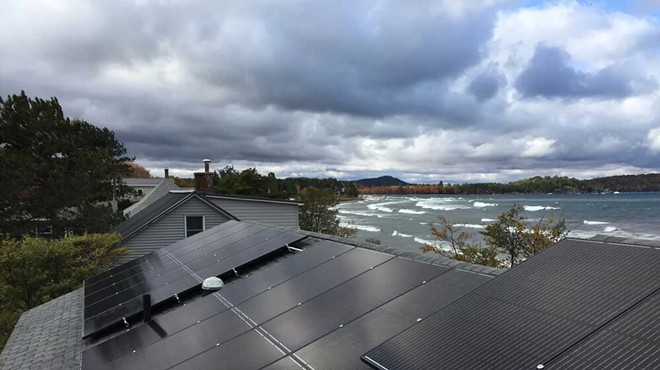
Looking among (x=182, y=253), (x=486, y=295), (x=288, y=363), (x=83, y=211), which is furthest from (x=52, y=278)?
(x=486, y=295)

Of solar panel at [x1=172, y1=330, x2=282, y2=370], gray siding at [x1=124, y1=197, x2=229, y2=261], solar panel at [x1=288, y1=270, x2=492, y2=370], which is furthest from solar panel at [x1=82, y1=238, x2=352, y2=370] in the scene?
gray siding at [x1=124, y1=197, x2=229, y2=261]

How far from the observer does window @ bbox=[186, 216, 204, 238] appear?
24.5 meters

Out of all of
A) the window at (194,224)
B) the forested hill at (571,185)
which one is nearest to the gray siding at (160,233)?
the window at (194,224)

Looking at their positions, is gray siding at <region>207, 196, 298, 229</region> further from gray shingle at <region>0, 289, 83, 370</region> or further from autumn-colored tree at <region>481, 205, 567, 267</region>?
gray shingle at <region>0, 289, 83, 370</region>

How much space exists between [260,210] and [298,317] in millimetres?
21486

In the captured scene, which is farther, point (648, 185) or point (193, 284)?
point (648, 185)

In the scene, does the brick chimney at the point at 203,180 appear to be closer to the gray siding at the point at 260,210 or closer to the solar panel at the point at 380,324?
the gray siding at the point at 260,210

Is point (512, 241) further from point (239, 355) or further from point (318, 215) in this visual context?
point (239, 355)

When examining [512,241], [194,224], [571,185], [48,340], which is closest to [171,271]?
[48,340]

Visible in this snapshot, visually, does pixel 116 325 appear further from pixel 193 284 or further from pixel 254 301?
pixel 254 301

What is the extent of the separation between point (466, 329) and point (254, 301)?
10.8 ft

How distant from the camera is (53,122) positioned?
26.5 m

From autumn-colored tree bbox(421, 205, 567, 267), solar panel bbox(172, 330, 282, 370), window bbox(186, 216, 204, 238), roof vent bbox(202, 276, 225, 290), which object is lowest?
autumn-colored tree bbox(421, 205, 567, 267)

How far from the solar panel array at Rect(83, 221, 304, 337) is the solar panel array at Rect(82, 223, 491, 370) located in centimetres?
102
